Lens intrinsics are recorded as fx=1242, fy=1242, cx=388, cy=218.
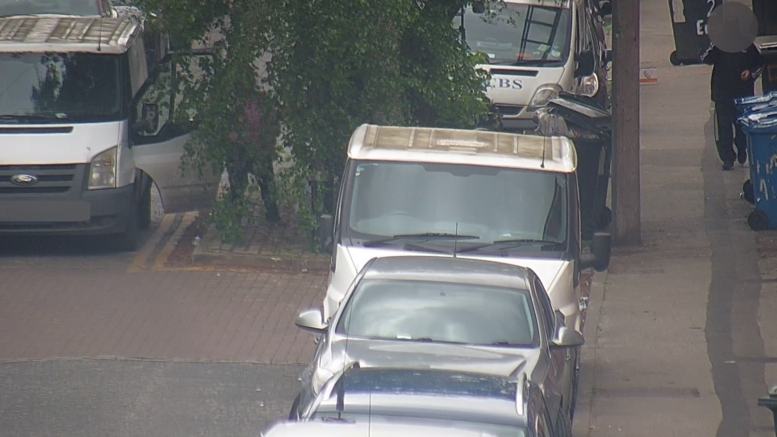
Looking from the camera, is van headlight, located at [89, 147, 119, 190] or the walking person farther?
the walking person

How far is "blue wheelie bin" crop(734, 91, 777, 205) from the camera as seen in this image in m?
13.9

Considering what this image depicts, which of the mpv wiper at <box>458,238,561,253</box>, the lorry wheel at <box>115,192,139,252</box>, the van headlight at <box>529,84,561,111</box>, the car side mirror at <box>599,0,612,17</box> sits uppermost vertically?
the mpv wiper at <box>458,238,561,253</box>

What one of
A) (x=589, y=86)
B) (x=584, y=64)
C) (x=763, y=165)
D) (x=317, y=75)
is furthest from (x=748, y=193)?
(x=317, y=75)

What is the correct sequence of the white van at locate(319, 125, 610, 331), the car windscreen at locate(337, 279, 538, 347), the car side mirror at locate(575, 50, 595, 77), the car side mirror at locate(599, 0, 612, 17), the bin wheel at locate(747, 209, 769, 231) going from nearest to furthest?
1. the car windscreen at locate(337, 279, 538, 347)
2. the white van at locate(319, 125, 610, 331)
3. the bin wheel at locate(747, 209, 769, 231)
4. the car side mirror at locate(575, 50, 595, 77)
5. the car side mirror at locate(599, 0, 612, 17)

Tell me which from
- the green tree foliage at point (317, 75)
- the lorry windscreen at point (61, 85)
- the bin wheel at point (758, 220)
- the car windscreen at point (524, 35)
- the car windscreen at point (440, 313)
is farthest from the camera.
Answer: the car windscreen at point (524, 35)

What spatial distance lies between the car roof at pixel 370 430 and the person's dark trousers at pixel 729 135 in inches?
492

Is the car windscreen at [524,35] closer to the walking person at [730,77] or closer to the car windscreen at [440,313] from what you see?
the walking person at [730,77]

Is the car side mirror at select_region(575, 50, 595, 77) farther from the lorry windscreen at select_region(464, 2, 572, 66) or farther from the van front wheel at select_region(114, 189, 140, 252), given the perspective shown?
the van front wheel at select_region(114, 189, 140, 252)

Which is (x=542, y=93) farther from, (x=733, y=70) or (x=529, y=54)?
(x=733, y=70)

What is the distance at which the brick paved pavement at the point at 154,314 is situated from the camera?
953 centimetres

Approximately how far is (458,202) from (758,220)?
6.20m

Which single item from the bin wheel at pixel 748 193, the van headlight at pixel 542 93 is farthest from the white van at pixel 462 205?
the van headlight at pixel 542 93

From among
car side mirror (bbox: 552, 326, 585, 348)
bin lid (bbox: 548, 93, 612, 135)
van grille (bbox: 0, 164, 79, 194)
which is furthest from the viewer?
bin lid (bbox: 548, 93, 612, 135)

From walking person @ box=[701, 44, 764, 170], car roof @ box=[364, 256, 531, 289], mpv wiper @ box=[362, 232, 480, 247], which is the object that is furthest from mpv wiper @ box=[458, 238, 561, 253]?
walking person @ box=[701, 44, 764, 170]
